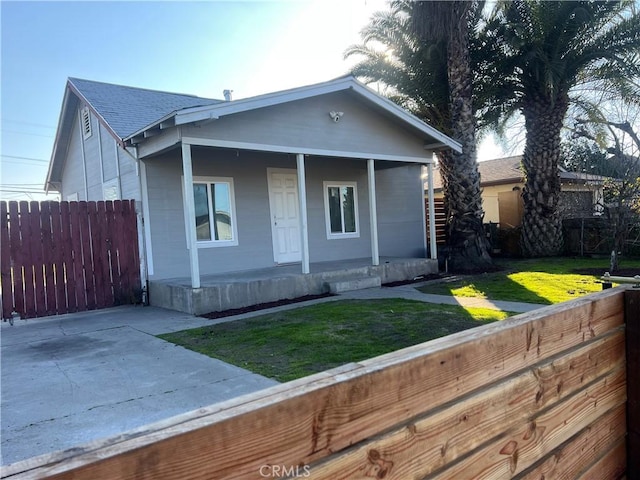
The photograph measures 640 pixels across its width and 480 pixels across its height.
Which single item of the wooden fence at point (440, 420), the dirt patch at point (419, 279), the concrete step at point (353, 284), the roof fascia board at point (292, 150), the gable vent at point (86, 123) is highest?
the gable vent at point (86, 123)

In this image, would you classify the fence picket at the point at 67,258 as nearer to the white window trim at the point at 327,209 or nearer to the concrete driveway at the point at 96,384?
the concrete driveway at the point at 96,384

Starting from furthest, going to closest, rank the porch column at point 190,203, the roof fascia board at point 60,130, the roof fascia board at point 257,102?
the roof fascia board at point 60,130
the porch column at point 190,203
the roof fascia board at point 257,102

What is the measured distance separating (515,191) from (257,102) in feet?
46.9

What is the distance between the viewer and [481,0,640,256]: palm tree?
41.3ft

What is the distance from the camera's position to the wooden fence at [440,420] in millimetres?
906

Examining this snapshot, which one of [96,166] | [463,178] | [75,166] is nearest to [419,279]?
[463,178]

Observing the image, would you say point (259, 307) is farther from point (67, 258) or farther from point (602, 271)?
point (602, 271)

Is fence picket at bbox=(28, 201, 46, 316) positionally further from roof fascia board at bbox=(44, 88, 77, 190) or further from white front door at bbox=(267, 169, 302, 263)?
roof fascia board at bbox=(44, 88, 77, 190)

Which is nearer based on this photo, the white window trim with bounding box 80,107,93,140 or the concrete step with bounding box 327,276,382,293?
the concrete step with bounding box 327,276,382,293

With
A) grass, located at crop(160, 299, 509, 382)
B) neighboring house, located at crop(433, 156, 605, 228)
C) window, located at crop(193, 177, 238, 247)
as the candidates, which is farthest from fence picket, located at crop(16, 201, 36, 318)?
neighboring house, located at crop(433, 156, 605, 228)

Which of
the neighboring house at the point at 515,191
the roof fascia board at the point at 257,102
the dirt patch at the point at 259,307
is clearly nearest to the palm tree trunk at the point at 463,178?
the neighboring house at the point at 515,191

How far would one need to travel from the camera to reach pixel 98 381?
466cm

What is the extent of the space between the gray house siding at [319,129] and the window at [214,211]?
6.42ft

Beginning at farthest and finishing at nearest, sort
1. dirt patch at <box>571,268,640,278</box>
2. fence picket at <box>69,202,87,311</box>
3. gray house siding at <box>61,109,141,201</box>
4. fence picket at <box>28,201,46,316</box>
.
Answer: gray house siding at <box>61,109,141,201</box>
dirt patch at <box>571,268,640,278</box>
fence picket at <box>69,202,87,311</box>
fence picket at <box>28,201,46,316</box>
